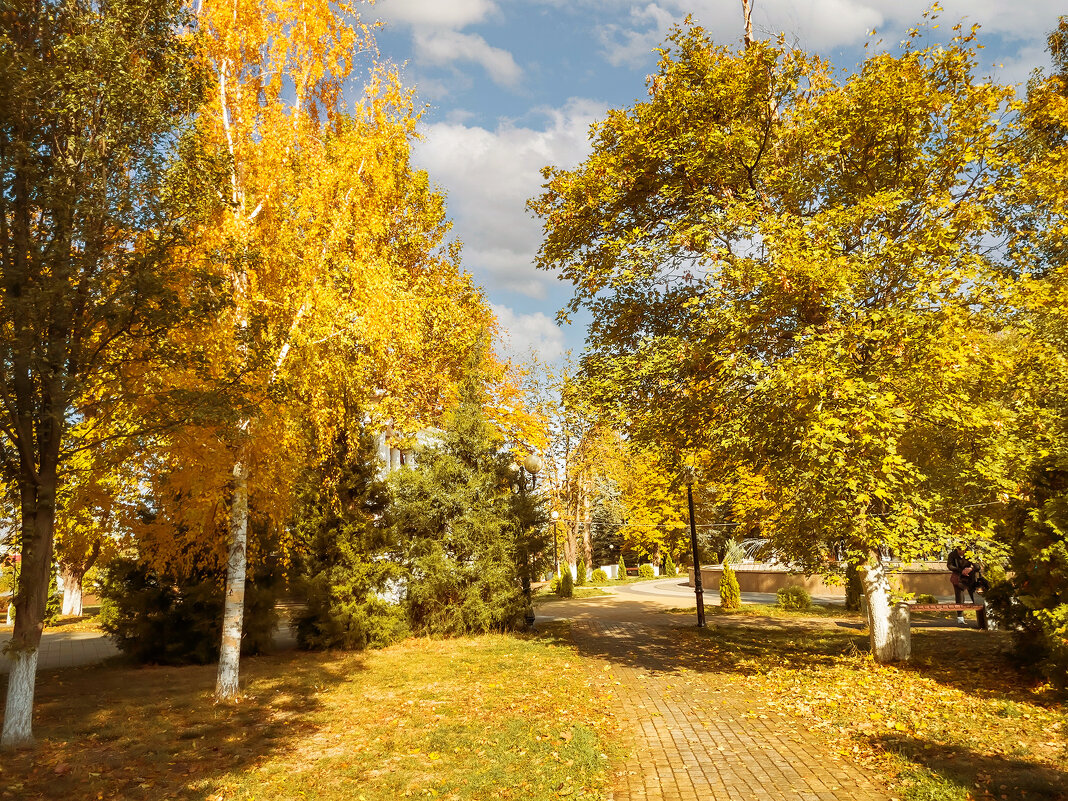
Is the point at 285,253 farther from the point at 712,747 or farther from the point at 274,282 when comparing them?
the point at 712,747

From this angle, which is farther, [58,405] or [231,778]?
[58,405]

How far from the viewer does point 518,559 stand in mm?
16344

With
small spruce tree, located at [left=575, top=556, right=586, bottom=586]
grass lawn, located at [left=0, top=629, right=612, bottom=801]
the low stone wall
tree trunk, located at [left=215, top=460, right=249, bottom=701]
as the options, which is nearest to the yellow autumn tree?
tree trunk, located at [left=215, top=460, right=249, bottom=701]

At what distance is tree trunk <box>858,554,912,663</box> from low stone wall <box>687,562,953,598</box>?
278 inches

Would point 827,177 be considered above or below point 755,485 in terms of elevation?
above

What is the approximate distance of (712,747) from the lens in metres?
6.55

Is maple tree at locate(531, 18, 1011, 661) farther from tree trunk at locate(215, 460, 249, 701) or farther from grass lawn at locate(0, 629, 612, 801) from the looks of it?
tree trunk at locate(215, 460, 249, 701)

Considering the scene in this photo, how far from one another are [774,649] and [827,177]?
28.1ft

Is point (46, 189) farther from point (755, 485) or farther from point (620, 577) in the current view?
point (620, 577)

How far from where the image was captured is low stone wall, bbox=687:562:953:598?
795 inches

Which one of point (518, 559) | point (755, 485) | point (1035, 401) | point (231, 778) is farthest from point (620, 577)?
point (231, 778)

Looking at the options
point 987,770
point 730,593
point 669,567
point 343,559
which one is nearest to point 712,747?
point 987,770

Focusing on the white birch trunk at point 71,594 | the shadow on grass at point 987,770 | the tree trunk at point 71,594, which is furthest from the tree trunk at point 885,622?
the white birch trunk at point 71,594

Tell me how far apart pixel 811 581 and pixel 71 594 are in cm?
2855
